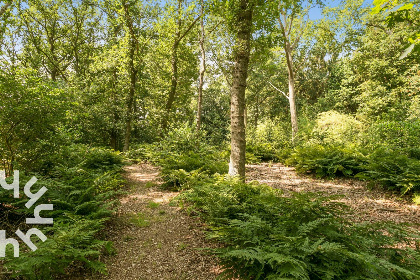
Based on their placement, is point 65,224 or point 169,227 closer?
point 65,224

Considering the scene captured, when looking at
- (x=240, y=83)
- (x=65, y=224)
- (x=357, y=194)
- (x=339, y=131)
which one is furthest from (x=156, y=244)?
(x=339, y=131)

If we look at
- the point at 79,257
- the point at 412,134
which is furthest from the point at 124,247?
the point at 412,134

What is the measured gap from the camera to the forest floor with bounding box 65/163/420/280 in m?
3.60

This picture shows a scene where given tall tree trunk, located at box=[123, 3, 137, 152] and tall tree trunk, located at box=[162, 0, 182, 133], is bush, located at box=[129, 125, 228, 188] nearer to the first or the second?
tall tree trunk, located at box=[123, 3, 137, 152]

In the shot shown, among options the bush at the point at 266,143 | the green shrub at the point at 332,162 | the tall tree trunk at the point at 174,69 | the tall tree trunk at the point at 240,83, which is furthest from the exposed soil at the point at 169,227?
the tall tree trunk at the point at 174,69

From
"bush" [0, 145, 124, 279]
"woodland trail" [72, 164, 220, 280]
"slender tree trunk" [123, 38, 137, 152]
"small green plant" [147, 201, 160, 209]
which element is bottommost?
"woodland trail" [72, 164, 220, 280]

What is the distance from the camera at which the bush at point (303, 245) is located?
2.54 meters

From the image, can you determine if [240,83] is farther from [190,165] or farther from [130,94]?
[130,94]

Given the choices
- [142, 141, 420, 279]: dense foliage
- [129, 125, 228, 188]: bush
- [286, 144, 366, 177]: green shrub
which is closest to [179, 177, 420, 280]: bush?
[142, 141, 420, 279]: dense foliage

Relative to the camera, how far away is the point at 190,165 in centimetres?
823

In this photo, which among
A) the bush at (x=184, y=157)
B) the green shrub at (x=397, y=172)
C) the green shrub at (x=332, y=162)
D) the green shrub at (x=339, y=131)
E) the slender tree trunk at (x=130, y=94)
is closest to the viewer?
the green shrub at (x=397, y=172)

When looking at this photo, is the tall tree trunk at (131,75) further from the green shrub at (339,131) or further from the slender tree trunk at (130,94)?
the green shrub at (339,131)

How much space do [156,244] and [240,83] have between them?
453 cm

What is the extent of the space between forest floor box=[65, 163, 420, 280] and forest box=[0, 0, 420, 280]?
0.11ft
